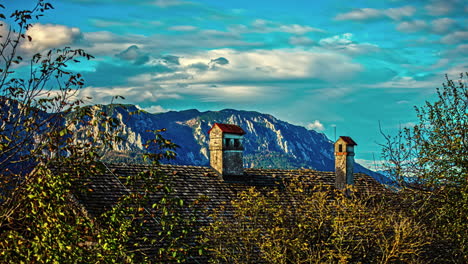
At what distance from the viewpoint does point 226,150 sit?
25484 millimetres

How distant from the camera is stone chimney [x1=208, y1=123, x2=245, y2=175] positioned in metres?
25.2

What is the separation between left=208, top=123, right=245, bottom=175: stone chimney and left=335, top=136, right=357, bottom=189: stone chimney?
543 cm

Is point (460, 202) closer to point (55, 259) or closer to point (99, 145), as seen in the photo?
point (99, 145)

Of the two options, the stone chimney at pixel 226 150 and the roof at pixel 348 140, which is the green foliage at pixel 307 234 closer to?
the stone chimney at pixel 226 150

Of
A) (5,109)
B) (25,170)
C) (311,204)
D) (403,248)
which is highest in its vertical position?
(5,109)

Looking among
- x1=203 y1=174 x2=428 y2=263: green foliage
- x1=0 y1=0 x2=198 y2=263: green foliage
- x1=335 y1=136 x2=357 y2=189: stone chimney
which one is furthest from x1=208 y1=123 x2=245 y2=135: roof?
x1=0 y1=0 x2=198 y2=263: green foliage

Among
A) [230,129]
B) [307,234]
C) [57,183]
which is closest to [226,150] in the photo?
[230,129]

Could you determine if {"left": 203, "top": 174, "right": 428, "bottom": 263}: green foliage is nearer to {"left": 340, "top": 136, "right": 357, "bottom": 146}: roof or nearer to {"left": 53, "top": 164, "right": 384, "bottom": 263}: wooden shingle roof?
{"left": 53, "top": 164, "right": 384, "bottom": 263}: wooden shingle roof

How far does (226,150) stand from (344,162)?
648 centimetres

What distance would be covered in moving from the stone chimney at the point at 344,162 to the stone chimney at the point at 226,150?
543 cm

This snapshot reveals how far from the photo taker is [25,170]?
12.1m

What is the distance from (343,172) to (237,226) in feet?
35.8

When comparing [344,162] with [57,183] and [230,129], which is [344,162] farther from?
[57,183]

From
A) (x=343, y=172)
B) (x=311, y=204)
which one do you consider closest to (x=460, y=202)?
(x=311, y=204)
